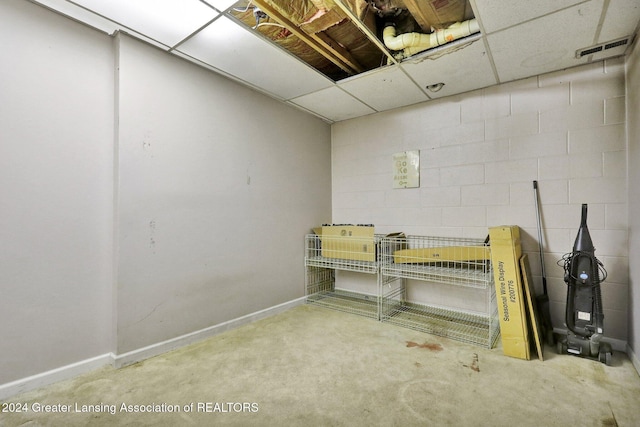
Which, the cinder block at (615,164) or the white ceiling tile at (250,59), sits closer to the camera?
the white ceiling tile at (250,59)

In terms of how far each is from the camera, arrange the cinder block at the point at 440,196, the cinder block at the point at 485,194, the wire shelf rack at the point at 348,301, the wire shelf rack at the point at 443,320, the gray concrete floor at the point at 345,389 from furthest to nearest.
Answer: the wire shelf rack at the point at 348,301, the cinder block at the point at 440,196, the cinder block at the point at 485,194, the wire shelf rack at the point at 443,320, the gray concrete floor at the point at 345,389

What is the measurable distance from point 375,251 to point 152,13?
101 inches

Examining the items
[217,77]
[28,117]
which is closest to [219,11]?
[217,77]

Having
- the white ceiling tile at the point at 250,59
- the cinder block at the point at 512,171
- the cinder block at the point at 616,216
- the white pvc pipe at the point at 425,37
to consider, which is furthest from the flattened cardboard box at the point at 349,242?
the cinder block at the point at 616,216

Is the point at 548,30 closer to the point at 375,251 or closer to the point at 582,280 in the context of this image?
the point at 582,280

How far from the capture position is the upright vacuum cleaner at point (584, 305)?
75.9 inches

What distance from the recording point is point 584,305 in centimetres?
197

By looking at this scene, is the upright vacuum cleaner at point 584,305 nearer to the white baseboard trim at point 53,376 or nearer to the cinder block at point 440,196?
the cinder block at point 440,196

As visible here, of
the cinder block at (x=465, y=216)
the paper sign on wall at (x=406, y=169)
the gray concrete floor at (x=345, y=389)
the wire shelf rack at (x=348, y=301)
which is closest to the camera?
the gray concrete floor at (x=345, y=389)

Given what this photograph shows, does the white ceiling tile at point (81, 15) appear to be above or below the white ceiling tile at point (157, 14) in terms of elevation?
above

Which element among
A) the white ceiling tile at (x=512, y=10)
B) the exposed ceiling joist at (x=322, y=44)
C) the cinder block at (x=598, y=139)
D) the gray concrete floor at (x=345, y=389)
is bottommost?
the gray concrete floor at (x=345, y=389)

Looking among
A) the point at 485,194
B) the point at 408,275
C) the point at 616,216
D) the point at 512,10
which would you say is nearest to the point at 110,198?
the point at 408,275

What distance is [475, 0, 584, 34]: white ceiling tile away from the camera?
5.30ft

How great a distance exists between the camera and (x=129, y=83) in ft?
6.46
